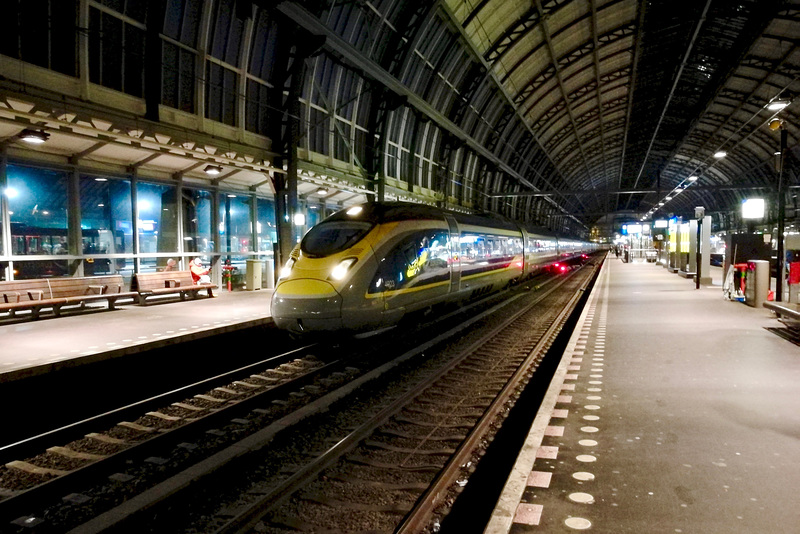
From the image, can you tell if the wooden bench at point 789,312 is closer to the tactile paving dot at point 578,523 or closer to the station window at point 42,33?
the tactile paving dot at point 578,523

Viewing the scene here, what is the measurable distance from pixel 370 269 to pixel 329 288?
2.65 ft

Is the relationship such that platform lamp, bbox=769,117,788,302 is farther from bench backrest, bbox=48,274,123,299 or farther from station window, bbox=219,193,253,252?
bench backrest, bbox=48,274,123,299

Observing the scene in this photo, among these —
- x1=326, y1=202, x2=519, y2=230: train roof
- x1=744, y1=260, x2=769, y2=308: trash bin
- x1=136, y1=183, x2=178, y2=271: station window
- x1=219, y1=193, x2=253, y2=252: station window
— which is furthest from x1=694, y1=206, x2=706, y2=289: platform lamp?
x1=136, y1=183, x2=178, y2=271: station window

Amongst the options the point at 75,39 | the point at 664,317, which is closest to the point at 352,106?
the point at 75,39

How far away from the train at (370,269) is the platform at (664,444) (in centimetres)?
315

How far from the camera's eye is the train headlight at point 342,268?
334 inches

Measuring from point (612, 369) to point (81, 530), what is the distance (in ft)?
20.1

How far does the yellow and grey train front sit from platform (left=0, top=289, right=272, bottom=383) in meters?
2.37

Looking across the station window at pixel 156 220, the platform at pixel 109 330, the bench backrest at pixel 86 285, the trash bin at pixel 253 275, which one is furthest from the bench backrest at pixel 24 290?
the trash bin at pixel 253 275

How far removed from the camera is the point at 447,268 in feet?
38.4

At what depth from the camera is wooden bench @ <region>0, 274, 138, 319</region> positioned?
10.7m

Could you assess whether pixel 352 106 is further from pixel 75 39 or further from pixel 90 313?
pixel 90 313

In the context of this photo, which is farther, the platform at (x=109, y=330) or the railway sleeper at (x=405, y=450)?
the platform at (x=109, y=330)

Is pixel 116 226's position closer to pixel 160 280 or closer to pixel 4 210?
pixel 160 280
